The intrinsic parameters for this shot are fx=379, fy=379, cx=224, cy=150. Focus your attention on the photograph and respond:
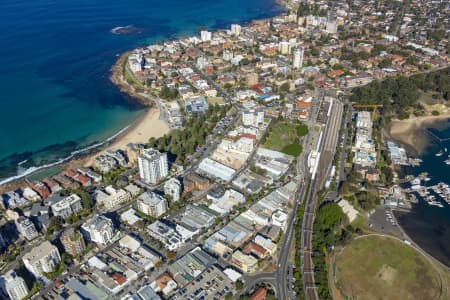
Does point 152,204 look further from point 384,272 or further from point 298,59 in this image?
point 298,59

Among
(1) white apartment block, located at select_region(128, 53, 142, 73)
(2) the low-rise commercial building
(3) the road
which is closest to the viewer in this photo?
(3) the road

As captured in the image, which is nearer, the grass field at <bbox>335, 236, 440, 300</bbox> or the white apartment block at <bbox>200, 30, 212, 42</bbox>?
the grass field at <bbox>335, 236, 440, 300</bbox>

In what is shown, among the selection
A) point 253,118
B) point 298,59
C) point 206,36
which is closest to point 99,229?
point 253,118

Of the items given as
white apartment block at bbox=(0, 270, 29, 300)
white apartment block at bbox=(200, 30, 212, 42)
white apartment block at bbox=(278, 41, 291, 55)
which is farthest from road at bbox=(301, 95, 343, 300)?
white apartment block at bbox=(200, 30, 212, 42)

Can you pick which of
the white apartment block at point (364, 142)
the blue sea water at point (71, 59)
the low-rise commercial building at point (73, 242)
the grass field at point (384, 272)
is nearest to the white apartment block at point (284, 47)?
the blue sea water at point (71, 59)

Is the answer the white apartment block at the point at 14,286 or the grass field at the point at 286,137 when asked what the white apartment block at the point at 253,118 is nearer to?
the grass field at the point at 286,137

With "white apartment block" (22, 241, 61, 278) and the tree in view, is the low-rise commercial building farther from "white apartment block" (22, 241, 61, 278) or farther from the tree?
the tree

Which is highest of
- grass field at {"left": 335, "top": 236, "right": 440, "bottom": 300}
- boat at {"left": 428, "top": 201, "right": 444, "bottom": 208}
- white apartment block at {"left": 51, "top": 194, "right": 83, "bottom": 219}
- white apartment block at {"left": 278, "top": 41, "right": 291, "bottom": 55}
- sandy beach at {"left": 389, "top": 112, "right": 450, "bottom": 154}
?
white apartment block at {"left": 278, "top": 41, "right": 291, "bottom": 55}
